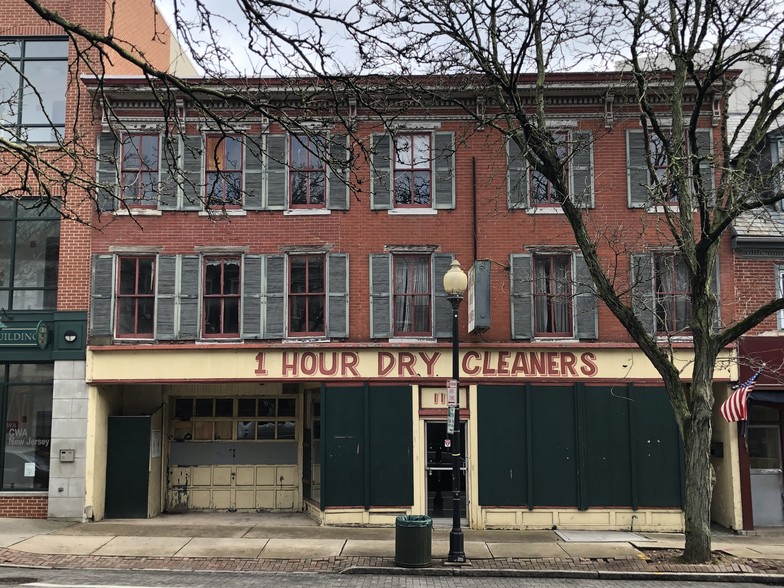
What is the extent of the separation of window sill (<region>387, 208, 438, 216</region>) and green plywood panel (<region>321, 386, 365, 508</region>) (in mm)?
4131

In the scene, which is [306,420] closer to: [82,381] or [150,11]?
[82,381]

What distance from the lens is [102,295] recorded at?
53.2 ft

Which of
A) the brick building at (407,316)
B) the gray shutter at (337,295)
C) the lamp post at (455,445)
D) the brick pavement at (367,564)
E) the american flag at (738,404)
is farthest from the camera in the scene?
the gray shutter at (337,295)

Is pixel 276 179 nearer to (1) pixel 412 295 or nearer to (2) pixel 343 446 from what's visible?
(1) pixel 412 295

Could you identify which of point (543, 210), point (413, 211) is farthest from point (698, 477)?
point (413, 211)

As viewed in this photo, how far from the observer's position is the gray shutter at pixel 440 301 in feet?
53.0

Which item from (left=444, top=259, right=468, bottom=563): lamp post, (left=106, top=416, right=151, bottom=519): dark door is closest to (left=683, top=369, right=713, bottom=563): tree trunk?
(left=444, top=259, right=468, bottom=563): lamp post

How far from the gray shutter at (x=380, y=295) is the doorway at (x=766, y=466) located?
866 cm

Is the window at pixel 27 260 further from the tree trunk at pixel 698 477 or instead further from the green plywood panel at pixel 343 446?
the tree trunk at pixel 698 477

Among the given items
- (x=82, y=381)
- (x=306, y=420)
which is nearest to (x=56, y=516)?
(x=82, y=381)

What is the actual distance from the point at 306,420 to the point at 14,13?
11971mm

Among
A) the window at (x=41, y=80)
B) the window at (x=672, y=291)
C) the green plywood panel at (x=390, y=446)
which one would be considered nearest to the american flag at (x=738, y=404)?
the window at (x=672, y=291)

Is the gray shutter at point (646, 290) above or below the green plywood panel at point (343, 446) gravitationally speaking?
above

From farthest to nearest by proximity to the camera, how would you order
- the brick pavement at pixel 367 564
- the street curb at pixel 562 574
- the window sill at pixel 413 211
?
the window sill at pixel 413 211 < the brick pavement at pixel 367 564 < the street curb at pixel 562 574
